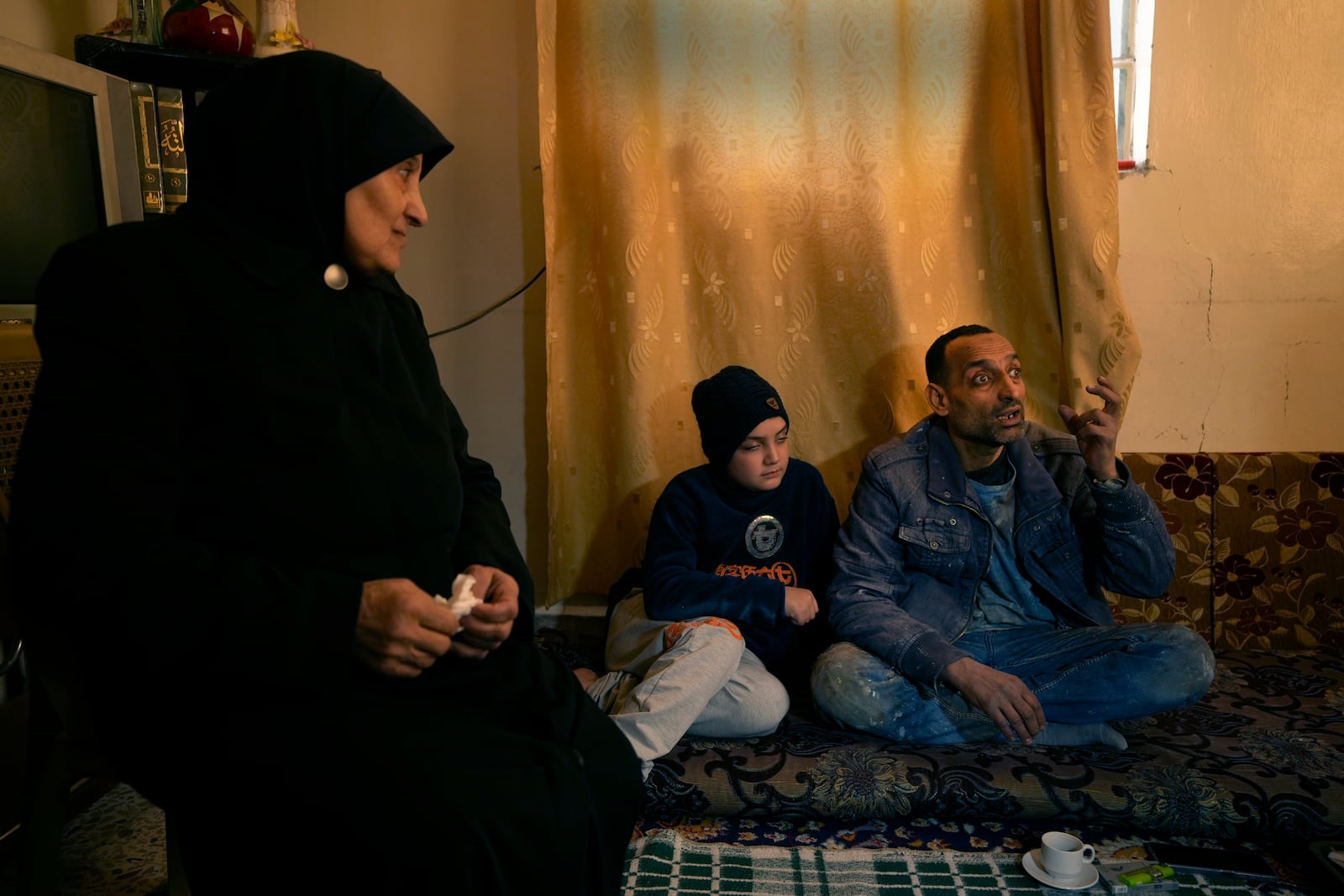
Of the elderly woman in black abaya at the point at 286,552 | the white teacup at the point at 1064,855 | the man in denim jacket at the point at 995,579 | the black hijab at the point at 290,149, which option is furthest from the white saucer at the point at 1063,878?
the black hijab at the point at 290,149

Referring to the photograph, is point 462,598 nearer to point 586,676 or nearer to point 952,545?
point 586,676

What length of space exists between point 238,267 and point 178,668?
451mm

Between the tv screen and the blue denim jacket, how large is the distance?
1665mm

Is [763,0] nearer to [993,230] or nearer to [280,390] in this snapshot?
[993,230]

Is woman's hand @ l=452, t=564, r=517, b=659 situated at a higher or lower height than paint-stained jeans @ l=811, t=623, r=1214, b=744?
higher

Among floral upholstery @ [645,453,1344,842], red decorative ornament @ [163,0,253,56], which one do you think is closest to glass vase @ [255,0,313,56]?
red decorative ornament @ [163,0,253,56]

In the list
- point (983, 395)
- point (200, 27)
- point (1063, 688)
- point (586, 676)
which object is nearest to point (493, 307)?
point (200, 27)

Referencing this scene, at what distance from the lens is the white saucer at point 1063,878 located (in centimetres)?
148

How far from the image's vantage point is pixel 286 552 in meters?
1.06

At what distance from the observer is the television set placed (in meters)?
1.62

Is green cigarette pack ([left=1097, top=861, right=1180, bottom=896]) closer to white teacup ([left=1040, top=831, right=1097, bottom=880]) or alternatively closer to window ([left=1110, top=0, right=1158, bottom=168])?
white teacup ([left=1040, top=831, right=1097, bottom=880])

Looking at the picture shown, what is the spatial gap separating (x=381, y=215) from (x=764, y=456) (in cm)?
107

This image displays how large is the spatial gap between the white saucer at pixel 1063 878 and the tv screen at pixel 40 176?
2.01 metres

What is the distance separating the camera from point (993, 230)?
7.57 ft
